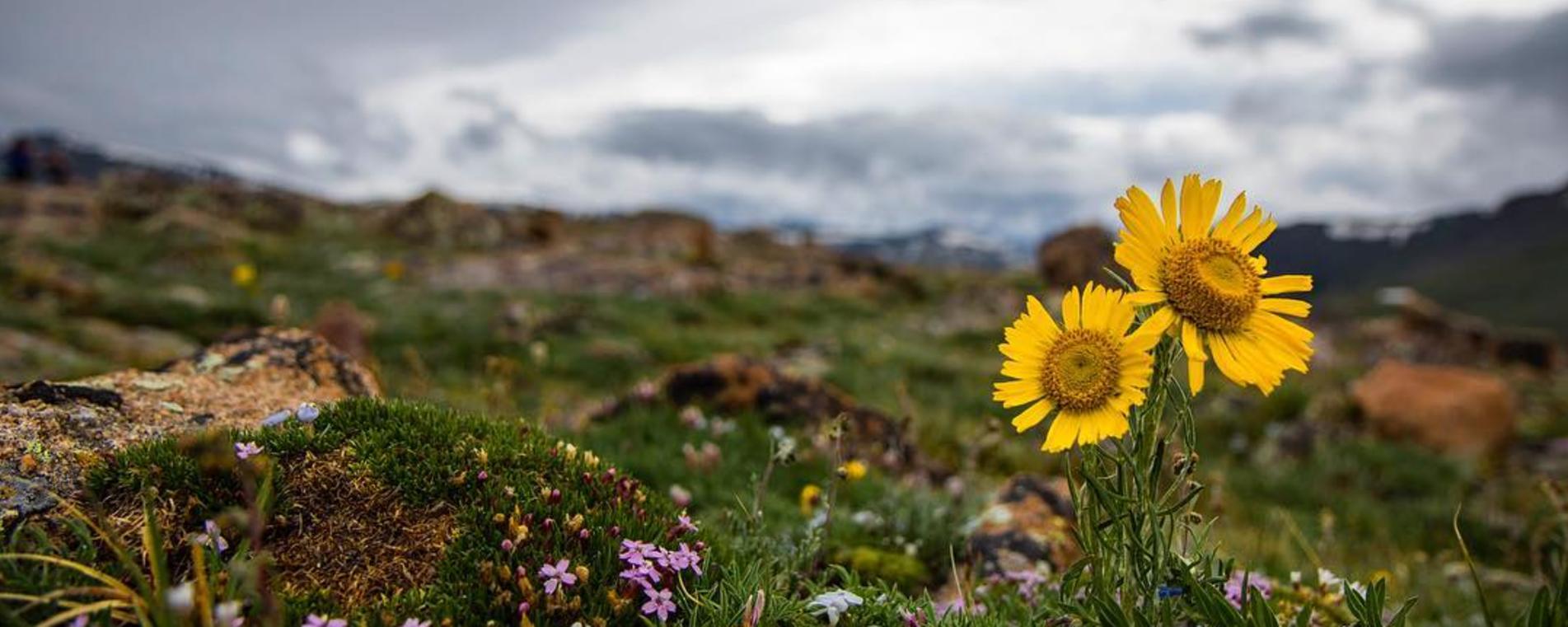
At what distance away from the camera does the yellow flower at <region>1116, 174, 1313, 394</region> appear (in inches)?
91.6

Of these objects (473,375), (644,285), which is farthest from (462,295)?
(473,375)

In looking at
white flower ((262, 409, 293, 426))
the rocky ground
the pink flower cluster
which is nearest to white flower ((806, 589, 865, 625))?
the rocky ground

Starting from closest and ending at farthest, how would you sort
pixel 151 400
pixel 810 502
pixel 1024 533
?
pixel 151 400 → pixel 1024 533 → pixel 810 502

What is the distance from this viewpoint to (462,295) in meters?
20.9

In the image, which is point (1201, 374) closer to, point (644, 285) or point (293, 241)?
point (644, 285)

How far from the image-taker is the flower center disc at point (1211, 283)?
7.64 ft

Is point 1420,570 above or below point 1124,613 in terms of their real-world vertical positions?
below

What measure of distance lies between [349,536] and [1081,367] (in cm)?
245

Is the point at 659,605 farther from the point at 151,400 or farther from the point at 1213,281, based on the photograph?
the point at 151,400

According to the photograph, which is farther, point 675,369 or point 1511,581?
point 675,369

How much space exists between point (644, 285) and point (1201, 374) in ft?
79.7

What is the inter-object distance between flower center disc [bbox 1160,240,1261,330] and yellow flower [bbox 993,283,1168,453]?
5.2 inches

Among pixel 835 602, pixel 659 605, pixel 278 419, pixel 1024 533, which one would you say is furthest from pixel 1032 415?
pixel 1024 533

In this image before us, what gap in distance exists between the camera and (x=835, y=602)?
2709 millimetres
